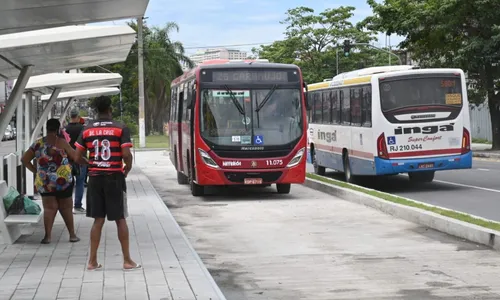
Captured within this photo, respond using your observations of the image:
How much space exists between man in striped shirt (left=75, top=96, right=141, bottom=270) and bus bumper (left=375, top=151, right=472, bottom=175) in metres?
11.5

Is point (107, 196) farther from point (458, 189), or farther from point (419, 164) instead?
point (458, 189)

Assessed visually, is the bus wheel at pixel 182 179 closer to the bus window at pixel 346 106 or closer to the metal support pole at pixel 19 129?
the bus window at pixel 346 106

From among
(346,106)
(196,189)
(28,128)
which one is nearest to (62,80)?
(28,128)

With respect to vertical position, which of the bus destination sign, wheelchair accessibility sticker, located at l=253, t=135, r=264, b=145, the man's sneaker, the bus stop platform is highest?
the bus destination sign

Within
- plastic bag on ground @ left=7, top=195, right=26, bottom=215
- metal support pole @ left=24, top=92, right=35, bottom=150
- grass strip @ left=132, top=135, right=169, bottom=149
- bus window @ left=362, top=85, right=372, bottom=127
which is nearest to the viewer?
plastic bag on ground @ left=7, top=195, right=26, bottom=215

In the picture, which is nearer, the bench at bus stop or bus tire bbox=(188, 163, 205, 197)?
the bench at bus stop

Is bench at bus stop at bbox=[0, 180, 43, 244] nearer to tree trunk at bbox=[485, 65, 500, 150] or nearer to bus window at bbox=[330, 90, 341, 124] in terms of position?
bus window at bbox=[330, 90, 341, 124]

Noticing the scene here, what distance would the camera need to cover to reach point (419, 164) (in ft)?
65.4

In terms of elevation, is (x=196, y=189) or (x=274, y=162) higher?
(x=274, y=162)

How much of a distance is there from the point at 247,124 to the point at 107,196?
10038mm

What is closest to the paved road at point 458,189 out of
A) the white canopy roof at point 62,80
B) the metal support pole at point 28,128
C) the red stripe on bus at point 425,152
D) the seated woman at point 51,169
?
the red stripe on bus at point 425,152

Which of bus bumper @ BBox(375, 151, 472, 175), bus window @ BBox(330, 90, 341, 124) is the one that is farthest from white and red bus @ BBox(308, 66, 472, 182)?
bus window @ BBox(330, 90, 341, 124)

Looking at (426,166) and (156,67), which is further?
(156,67)

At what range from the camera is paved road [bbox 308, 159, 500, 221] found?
16781mm
